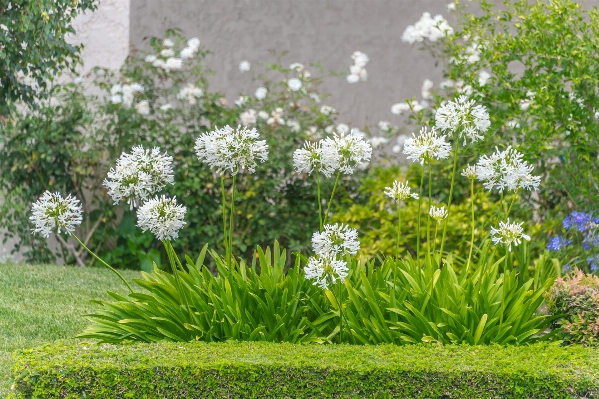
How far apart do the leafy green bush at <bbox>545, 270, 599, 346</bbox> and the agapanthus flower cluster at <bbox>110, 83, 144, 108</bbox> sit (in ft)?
16.4

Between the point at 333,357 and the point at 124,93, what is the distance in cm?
A: 513

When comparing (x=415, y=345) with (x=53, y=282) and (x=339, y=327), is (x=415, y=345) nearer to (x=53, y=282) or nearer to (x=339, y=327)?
(x=339, y=327)

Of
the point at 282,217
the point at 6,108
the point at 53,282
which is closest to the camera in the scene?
the point at 53,282

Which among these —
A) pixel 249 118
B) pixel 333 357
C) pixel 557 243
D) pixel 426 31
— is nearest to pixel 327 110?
pixel 249 118

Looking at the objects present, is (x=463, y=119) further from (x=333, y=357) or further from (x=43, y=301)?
(x=43, y=301)

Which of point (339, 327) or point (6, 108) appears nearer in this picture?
point (339, 327)

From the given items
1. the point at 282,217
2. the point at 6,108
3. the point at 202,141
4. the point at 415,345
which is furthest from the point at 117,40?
the point at 415,345

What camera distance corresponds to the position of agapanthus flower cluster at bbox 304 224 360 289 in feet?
12.3

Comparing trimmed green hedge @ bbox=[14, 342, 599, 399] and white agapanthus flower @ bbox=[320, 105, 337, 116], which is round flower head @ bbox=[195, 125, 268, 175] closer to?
trimmed green hedge @ bbox=[14, 342, 599, 399]

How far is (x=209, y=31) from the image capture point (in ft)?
29.9

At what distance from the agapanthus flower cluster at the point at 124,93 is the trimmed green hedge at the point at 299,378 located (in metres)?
4.82

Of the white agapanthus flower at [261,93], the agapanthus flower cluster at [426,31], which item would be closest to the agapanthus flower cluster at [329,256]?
the agapanthus flower cluster at [426,31]

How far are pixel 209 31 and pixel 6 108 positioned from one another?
235 cm

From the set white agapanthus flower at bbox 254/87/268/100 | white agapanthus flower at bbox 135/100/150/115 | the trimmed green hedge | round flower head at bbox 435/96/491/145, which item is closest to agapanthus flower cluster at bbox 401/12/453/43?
white agapanthus flower at bbox 254/87/268/100
